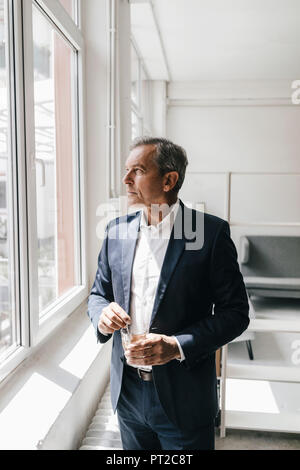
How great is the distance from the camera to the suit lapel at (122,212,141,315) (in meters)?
1.21

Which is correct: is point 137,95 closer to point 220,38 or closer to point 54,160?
point 220,38

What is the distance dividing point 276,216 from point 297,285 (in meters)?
1.29

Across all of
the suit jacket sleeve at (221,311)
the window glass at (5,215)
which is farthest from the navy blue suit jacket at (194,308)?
the window glass at (5,215)

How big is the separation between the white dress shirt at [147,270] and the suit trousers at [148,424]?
81 mm

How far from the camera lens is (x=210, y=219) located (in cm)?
118

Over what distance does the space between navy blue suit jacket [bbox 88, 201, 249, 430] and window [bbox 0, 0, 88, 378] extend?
0.46 metres

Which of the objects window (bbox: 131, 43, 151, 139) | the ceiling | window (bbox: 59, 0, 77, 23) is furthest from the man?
window (bbox: 131, 43, 151, 139)

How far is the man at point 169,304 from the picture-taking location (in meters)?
1.13

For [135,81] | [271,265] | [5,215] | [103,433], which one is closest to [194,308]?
[5,215]

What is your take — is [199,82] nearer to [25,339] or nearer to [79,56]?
[79,56]

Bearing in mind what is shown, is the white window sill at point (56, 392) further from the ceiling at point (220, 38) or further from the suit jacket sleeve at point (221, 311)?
the ceiling at point (220, 38)

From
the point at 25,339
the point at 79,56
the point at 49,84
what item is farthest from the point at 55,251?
the point at 79,56

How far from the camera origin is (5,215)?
1485mm

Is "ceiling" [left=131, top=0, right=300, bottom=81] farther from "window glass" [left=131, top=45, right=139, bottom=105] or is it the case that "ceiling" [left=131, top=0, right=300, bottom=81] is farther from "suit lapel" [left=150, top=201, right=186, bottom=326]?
"suit lapel" [left=150, top=201, right=186, bottom=326]
